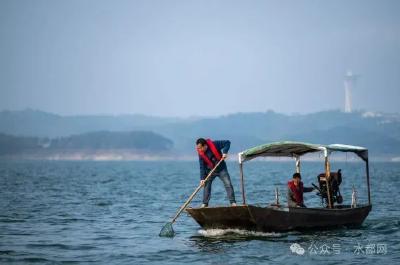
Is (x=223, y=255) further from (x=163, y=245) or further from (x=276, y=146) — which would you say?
(x=276, y=146)

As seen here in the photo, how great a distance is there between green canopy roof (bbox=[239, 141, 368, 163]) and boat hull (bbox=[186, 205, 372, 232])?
1970 millimetres

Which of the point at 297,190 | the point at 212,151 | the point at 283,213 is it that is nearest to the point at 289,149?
the point at 297,190

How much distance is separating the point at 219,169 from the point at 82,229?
6.17 m

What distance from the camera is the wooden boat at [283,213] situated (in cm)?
2197

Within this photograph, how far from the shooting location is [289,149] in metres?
25.9

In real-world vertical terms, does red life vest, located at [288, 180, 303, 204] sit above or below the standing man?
below

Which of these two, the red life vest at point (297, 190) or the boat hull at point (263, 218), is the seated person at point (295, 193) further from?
the boat hull at point (263, 218)

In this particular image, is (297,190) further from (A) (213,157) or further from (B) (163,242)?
(B) (163,242)

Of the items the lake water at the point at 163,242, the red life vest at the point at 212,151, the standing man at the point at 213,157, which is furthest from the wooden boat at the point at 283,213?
the red life vest at the point at 212,151

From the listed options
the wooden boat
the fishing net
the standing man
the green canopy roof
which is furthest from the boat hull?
the green canopy roof

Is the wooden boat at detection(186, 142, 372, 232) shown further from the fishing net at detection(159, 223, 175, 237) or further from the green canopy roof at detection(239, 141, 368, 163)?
Result: the fishing net at detection(159, 223, 175, 237)

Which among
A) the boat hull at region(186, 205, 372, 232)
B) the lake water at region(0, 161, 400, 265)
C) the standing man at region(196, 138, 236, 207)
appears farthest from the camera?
the standing man at region(196, 138, 236, 207)

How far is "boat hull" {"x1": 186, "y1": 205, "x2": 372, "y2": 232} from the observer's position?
71.7 ft

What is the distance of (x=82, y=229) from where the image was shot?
2580 centimetres
